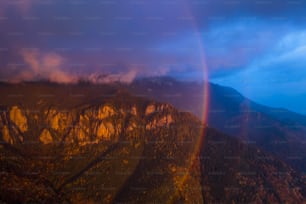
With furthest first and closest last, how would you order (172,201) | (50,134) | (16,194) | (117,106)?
(117,106) → (50,134) → (172,201) → (16,194)

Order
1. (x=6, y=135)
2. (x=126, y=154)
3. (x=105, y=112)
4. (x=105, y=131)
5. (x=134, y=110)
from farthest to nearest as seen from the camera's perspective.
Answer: (x=134, y=110)
(x=105, y=112)
(x=105, y=131)
(x=6, y=135)
(x=126, y=154)

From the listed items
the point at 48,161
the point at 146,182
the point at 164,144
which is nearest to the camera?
the point at 146,182

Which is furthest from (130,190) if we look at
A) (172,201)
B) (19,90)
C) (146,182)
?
(19,90)

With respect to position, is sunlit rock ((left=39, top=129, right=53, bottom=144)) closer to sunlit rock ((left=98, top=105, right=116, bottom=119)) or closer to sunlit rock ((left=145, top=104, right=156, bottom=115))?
sunlit rock ((left=98, top=105, right=116, bottom=119))

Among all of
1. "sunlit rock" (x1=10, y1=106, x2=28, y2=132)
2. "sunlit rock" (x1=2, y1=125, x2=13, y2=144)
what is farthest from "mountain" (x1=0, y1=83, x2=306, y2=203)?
"sunlit rock" (x1=2, y1=125, x2=13, y2=144)

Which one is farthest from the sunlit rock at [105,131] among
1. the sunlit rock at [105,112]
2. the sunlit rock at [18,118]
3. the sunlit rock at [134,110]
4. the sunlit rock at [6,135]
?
the sunlit rock at [6,135]

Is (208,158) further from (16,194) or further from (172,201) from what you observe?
(16,194)

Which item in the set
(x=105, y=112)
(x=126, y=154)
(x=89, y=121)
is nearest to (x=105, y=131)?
(x=89, y=121)

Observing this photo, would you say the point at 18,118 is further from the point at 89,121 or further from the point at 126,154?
the point at 126,154
